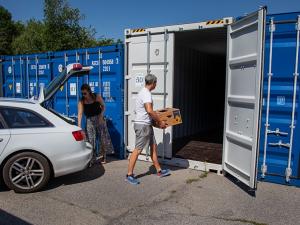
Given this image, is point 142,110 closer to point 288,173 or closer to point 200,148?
point 288,173

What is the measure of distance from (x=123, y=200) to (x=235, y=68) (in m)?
2.88

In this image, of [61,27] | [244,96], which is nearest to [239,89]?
[244,96]

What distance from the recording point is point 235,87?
5188mm

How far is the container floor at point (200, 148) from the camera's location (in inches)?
263

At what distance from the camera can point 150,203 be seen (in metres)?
4.44

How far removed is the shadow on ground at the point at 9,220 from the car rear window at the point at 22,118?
4.41 feet

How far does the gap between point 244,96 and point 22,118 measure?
3.56m

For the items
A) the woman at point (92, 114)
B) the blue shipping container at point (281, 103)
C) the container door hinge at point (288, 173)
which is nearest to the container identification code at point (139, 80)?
the woman at point (92, 114)

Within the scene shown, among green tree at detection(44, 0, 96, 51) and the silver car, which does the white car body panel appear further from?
green tree at detection(44, 0, 96, 51)

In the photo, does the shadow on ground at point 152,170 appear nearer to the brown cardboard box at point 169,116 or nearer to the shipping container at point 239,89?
the shipping container at point 239,89

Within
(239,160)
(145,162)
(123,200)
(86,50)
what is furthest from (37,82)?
(239,160)

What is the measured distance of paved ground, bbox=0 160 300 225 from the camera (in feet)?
12.8

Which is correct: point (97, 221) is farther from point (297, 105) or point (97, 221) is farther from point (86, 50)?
point (86, 50)

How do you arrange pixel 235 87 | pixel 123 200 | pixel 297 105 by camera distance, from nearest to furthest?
pixel 123 200 → pixel 297 105 → pixel 235 87
